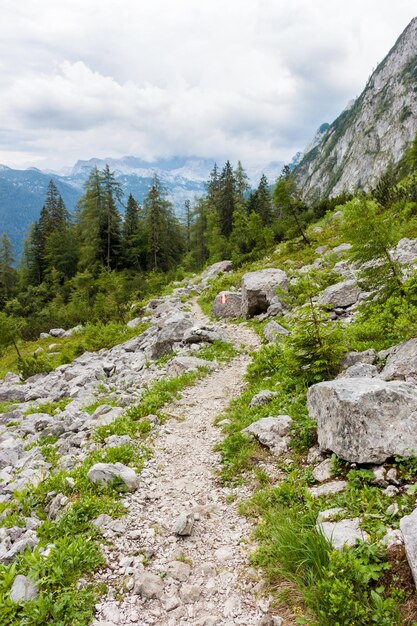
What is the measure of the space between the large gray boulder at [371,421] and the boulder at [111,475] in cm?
386

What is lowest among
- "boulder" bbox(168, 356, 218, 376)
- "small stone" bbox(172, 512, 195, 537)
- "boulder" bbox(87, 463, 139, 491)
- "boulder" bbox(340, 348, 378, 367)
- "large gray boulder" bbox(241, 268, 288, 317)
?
"small stone" bbox(172, 512, 195, 537)

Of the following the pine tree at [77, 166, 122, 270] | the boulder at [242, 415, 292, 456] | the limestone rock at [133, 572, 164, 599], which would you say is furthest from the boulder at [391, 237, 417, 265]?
the pine tree at [77, 166, 122, 270]

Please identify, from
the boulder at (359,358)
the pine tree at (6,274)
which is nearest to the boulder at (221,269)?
the boulder at (359,358)

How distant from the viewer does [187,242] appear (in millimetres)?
83875

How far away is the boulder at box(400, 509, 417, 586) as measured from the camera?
400 cm

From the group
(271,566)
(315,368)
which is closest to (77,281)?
(315,368)

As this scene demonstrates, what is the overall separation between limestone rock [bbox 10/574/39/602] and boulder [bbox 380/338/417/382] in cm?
691

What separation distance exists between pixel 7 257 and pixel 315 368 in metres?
86.9

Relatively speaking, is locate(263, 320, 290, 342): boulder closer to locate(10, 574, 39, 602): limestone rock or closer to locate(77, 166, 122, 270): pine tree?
locate(10, 574, 39, 602): limestone rock

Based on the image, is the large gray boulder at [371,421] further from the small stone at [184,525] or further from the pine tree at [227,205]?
the pine tree at [227,205]

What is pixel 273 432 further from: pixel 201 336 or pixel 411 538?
pixel 201 336

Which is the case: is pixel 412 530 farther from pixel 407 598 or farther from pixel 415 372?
pixel 415 372

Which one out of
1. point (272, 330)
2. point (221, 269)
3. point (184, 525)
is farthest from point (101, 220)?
point (184, 525)

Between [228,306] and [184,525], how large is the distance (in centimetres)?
1788
